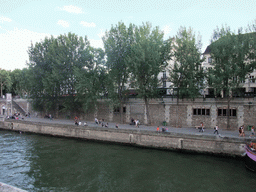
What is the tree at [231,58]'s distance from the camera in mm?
23359

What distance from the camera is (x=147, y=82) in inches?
1149

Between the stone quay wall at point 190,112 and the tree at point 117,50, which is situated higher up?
the tree at point 117,50

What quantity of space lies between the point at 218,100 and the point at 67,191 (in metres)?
23.1

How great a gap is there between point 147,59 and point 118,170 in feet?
54.8

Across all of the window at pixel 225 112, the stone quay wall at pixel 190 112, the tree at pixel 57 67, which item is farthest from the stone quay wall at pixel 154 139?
the window at pixel 225 112

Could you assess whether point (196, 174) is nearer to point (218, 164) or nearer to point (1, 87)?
point (218, 164)

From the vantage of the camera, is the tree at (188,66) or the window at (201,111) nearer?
the tree at (188,66)

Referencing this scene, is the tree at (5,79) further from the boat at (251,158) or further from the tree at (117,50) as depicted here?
the boat at (251,158)

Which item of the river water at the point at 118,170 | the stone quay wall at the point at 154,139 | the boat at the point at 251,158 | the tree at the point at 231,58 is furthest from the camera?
the tree at the point at 231,58

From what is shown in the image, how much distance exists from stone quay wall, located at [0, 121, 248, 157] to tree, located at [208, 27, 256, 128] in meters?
7.12

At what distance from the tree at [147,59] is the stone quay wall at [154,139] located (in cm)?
657

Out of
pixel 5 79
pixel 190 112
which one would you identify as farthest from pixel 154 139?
pixel 5 79

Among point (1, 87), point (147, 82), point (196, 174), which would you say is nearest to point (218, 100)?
point (147, 82)

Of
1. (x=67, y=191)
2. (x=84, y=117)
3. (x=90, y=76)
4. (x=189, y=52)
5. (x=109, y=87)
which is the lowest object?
(x=67, y=191)
